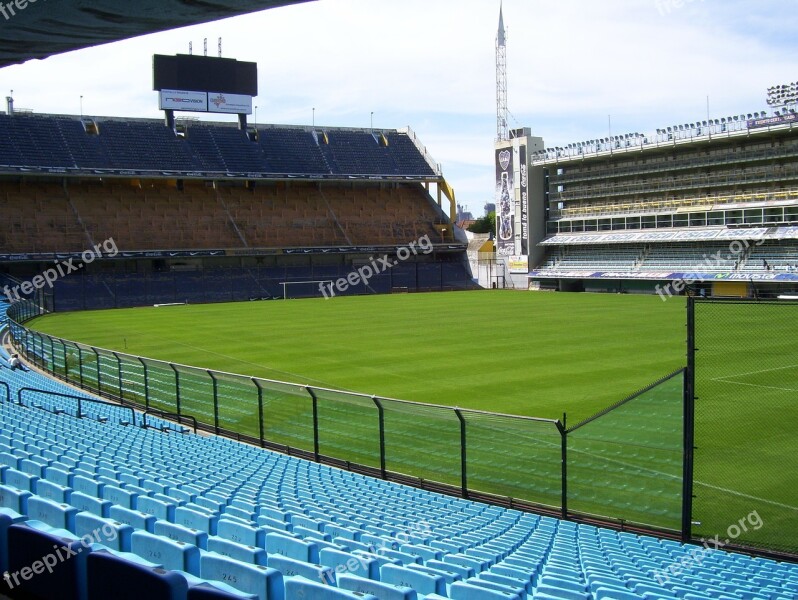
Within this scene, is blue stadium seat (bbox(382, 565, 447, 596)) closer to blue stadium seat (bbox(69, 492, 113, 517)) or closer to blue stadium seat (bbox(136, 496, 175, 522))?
blue stadium seat (bbox(69, 492, 113, 517))

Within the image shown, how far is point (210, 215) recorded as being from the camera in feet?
220

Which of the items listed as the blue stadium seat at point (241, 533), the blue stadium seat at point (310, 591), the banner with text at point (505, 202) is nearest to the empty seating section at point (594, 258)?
the banner with text at point (505, 202)

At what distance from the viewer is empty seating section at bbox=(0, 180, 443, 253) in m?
59.6

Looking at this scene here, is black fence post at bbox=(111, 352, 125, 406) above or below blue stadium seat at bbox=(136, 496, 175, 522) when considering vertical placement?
below

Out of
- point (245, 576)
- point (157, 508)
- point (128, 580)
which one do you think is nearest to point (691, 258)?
point (157, 508)

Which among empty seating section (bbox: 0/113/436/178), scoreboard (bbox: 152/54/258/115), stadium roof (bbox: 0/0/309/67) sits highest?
scoreboard (bbox: 152/54/258/115)

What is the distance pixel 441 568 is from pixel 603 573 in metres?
1.48

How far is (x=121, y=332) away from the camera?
3750cm

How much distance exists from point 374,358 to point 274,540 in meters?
22.2

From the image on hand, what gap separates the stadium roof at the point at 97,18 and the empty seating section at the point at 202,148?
60441mm

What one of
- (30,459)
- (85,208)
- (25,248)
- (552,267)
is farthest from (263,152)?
(30,459)

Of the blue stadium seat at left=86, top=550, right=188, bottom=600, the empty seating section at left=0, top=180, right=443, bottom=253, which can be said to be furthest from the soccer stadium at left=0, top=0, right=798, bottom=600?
the empty seating section at left=0, top=180, right=443, bottom=253

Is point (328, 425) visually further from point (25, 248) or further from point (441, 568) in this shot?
point (25, 248)

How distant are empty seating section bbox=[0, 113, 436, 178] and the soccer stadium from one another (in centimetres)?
31
